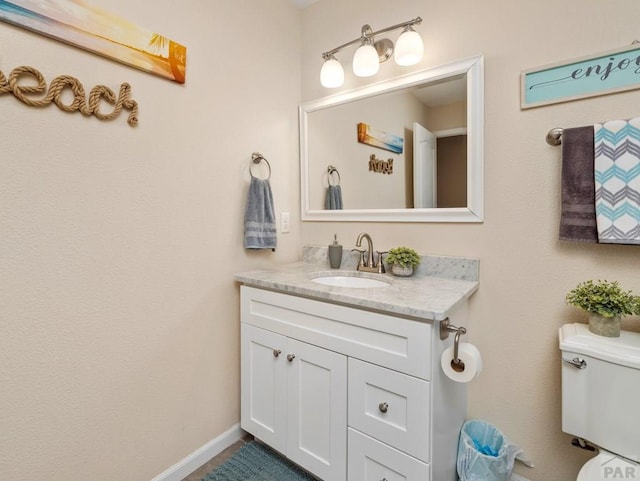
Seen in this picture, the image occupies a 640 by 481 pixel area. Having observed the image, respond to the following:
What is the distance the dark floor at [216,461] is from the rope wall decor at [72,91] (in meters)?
1.51

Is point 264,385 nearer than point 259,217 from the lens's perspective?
Yes

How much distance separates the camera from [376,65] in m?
1.61

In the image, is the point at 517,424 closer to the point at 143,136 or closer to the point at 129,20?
the point at 143,136

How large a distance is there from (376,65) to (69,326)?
5.57ft

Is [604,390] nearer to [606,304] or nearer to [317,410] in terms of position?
[606,304]

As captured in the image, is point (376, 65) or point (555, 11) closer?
point (555, 11)

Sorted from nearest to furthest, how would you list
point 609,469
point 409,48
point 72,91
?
point 609,469
point 72,91
point 409,48

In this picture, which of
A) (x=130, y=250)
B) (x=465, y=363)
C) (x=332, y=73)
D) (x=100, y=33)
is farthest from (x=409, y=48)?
(x=130, y=250)

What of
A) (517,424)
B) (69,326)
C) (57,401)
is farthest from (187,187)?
(517,424)

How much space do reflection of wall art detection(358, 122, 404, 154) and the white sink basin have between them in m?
0.68

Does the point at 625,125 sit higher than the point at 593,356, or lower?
higher

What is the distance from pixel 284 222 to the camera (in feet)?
6.44

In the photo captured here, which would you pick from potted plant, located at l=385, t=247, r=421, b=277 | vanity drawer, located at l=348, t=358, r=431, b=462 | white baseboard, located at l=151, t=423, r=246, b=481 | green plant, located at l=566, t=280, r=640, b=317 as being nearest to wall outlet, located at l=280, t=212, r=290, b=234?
potted plant, located at l=385, t=247, r=421, b=277

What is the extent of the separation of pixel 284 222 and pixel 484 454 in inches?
57.7
